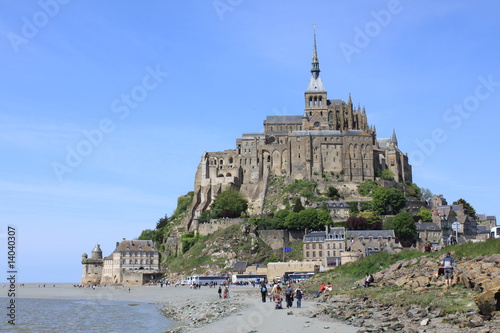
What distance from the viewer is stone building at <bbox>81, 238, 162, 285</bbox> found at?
8731cm

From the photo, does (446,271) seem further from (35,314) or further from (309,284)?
(35,314)

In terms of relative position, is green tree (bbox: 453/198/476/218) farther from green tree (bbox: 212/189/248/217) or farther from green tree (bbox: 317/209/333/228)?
green tree (bbox: 212/189/248/217)

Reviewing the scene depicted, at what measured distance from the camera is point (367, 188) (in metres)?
94.6

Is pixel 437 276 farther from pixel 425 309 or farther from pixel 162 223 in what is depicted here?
pixel 162 223

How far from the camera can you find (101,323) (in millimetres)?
35344

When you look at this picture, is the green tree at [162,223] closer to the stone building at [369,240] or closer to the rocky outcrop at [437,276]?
the stone building at [369,240]

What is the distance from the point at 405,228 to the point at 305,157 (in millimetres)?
26250

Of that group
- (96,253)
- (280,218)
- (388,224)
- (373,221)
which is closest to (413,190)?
(388,224)

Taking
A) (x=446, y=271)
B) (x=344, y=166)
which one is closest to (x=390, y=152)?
(x=344, y=166)

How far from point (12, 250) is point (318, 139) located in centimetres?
7766

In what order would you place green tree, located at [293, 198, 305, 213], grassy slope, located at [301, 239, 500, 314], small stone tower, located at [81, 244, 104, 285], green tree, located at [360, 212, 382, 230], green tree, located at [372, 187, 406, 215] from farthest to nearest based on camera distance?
small stone tower, located at [81, 244, 104, 285] < green tree, located at [372, 187, 406, 215] < green tree, located at [293, 198, 305, 213] < green tree, located at [360, 212, 382, 230] < grassy slope, located at [301, 239, 500, 314]

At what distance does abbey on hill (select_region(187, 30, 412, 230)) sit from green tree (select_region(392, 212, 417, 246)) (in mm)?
17949

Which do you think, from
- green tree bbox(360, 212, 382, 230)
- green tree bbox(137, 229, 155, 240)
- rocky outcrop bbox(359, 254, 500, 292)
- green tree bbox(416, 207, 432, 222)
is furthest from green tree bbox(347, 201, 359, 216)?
rocky outcrop bbox(359, 254, 500, 292)

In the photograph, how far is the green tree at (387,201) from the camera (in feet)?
287
